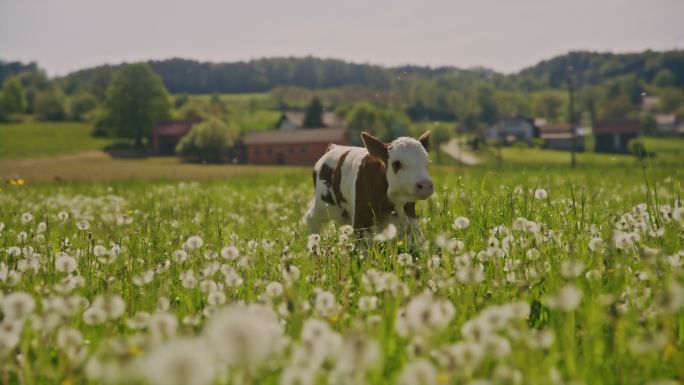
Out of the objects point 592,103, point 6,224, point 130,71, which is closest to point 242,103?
point 130,71

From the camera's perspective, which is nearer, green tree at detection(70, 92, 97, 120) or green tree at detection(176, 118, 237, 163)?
green tree at detection(176, 118, 237, 163)

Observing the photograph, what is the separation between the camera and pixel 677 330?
3.37 metres

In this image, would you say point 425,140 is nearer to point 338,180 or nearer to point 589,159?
point 338,180

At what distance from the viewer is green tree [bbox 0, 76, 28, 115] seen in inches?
5359

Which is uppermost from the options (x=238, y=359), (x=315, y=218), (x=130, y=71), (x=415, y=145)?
(x=130, y=71)

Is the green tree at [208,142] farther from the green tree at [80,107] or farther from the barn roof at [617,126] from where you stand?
the barn roof at [617,126]

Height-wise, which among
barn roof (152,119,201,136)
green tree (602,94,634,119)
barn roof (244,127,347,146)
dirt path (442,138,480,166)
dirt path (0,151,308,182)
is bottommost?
dirt path (442,138,480,166)

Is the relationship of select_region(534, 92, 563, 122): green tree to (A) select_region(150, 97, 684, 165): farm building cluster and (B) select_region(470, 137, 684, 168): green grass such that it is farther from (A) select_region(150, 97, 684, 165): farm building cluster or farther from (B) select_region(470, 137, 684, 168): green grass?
(B) select_region(470, 137, 684, 168): green grass

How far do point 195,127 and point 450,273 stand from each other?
8932 cm

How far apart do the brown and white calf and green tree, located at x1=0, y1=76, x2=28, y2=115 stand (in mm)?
151426

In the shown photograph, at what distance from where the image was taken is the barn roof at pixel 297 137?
93562mm

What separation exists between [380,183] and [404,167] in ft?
1.67

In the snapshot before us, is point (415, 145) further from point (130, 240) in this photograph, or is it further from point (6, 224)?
point (6, 224)

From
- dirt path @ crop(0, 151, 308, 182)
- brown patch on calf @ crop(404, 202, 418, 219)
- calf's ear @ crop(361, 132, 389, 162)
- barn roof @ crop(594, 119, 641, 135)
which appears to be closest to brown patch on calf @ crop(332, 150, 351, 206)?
calf's ear @ crop(361, 132, 389, 162)
